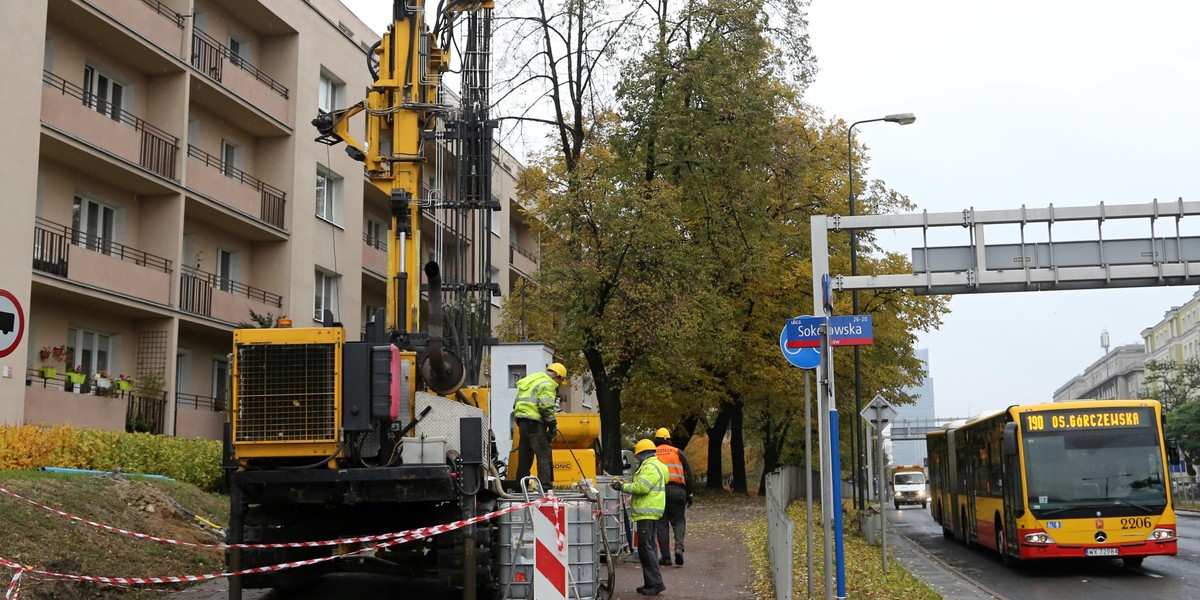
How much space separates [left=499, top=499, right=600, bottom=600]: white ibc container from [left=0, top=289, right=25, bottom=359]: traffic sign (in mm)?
4780

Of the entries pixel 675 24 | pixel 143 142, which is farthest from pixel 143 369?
pixel 675 24

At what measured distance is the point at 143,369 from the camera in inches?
985

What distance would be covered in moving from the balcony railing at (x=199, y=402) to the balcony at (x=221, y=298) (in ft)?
6.13

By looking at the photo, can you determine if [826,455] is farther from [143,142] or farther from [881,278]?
[143,142]

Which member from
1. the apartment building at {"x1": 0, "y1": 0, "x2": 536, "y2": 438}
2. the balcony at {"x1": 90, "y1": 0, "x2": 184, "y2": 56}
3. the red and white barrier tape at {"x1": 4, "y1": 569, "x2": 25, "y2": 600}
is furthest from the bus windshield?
the balcony at {"x1": 90, "y1": 0, "x2": 184, "y2": 56}

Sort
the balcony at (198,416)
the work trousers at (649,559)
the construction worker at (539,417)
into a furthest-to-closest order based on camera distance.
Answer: the balcony at (198,416) → the work trousers at (649,559) → the construction worker at (539,417)

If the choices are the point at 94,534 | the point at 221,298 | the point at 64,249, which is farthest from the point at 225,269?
the point at 94,534

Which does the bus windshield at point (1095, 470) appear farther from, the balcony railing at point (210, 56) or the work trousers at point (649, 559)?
the balcony railing at point (210, 56)

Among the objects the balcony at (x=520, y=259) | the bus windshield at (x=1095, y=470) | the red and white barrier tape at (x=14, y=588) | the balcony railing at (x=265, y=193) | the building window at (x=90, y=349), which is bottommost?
the red and white barrier tape at (x=14, y=588)

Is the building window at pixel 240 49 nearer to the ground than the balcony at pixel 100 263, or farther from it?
farther from it

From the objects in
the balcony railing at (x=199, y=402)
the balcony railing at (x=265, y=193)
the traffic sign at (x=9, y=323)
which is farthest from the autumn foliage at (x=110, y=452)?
the traffic sign at (x=9, y=323)

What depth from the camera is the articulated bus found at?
19.3 metres

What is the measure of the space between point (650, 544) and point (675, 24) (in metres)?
23.4

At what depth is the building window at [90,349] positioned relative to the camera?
23781mm
